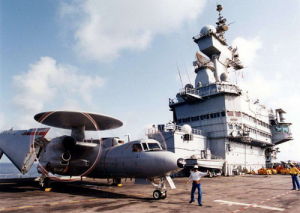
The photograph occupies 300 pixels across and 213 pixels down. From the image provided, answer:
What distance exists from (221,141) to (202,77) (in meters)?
14.4

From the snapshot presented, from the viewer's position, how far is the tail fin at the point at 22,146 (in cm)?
1870

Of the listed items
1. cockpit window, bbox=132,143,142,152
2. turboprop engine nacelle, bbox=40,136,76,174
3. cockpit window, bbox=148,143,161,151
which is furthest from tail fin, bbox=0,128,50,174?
cockpit window, bbox=148,143,161,151

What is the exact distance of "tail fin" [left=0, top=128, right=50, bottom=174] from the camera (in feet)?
61.4

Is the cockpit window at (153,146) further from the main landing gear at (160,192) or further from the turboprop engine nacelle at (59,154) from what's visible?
the turboprop engine nacelle at (59,154)

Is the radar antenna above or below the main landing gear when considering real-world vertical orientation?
above

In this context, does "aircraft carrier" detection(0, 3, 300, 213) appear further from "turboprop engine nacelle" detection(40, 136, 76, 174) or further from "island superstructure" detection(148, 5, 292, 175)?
"turboprop engine nacelle" detection(40, 136, 76, 174)

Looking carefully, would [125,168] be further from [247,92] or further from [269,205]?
[247,92]

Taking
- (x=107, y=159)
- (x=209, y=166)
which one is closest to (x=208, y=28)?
(x=209, y=166)

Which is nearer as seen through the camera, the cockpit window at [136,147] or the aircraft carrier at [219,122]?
the cockpit window at [136,147]

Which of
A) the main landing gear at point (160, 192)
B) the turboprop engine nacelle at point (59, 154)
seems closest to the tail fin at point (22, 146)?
the turboprop engine nacelle at point (59, 154)

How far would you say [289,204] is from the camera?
12.4 meters

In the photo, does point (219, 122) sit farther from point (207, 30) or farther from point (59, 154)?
point (59, 154)

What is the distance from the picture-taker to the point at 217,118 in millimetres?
43594

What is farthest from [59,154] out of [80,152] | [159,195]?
[159,195]
